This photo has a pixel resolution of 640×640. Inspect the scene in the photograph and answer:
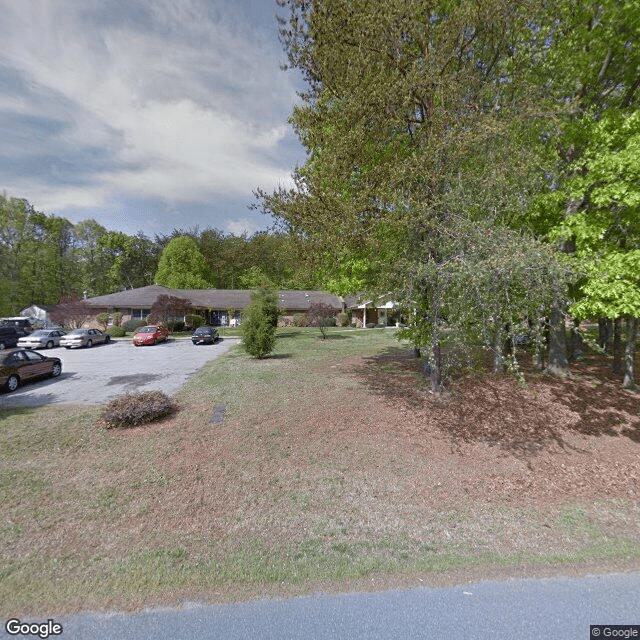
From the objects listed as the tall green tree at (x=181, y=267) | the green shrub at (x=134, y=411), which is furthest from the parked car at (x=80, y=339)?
the tall green tree at (x=181, y=267)

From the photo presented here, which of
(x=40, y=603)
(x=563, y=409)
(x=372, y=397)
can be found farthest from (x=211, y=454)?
(x=563, y=409)

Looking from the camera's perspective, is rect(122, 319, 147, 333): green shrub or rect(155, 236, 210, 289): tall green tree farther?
rect(155, 236, 210, 289): tall green tree

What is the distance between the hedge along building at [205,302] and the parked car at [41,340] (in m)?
9.93

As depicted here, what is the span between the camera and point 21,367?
11.0 metres

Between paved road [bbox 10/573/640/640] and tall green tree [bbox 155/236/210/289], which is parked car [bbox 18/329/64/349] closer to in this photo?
tall green tree [bbox 155/236/210/289]

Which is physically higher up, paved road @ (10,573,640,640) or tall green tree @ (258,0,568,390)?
tall green tree @ (258,0,568,390)

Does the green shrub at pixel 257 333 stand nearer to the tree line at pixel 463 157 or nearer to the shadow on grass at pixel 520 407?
the shadow on grass at pixel 520 407

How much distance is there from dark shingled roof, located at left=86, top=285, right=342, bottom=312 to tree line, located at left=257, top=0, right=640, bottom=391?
922 inches

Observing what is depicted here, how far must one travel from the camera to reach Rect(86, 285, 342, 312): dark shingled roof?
110ft

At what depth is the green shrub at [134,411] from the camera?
6.96m

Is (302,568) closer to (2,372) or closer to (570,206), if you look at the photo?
(570,206)

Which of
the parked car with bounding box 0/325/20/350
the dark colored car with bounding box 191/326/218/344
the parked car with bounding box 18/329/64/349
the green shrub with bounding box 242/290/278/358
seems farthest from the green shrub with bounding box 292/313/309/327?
the parked car with bounding box 0/325/20/350

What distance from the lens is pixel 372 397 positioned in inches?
337

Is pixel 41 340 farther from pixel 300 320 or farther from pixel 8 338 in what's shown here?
pixel 300 320
